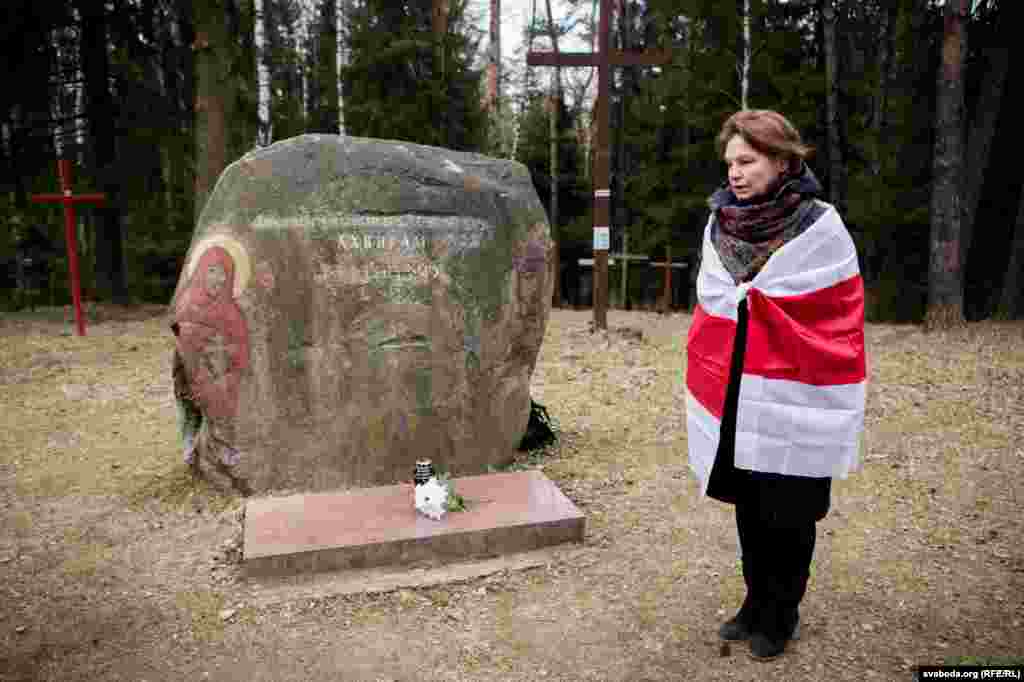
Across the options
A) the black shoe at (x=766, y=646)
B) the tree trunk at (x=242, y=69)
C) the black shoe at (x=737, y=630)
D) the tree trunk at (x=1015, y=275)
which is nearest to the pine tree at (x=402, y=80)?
the tree trunk at (x=242, y=69)

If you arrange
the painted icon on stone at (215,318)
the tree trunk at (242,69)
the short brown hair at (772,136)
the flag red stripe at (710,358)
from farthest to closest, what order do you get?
the tree trunk at (242,69) → the painted icon on stone at (215,318) → the flag red stripe at (710,358) → the short brown hair at (772,136)

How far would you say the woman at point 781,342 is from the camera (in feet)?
8.30

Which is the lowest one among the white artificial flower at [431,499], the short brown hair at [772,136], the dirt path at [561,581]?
the dirt path at [561,581]

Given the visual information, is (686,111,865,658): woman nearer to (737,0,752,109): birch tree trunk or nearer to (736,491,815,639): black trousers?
(736,491,815,639): black trousers

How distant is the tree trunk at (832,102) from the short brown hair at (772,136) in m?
13.3

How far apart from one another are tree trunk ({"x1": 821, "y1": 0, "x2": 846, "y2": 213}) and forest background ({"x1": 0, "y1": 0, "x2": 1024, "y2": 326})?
0.04 metres

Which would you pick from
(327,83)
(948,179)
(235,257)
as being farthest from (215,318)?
(327,83)

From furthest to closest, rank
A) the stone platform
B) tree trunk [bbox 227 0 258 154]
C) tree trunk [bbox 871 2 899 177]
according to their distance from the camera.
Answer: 1. tree trunk [bbox 871 2 899 177]
2. tree trunk [bbox 227 0 258 154]
3. the stone platform

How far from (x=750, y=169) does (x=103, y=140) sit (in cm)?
1323

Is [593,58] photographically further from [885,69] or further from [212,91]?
[885,69]

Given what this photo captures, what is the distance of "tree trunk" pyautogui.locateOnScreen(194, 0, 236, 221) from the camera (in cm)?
1024

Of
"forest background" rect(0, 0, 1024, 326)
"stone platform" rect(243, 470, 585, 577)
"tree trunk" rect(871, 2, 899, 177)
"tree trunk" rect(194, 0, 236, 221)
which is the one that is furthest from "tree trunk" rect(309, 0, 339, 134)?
"stone platform" rect(243, 470, 585, 577)

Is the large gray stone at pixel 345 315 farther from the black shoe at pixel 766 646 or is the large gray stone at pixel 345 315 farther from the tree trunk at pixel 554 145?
the tree trunk at pixel 554 145

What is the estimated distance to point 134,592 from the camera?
3582mm
